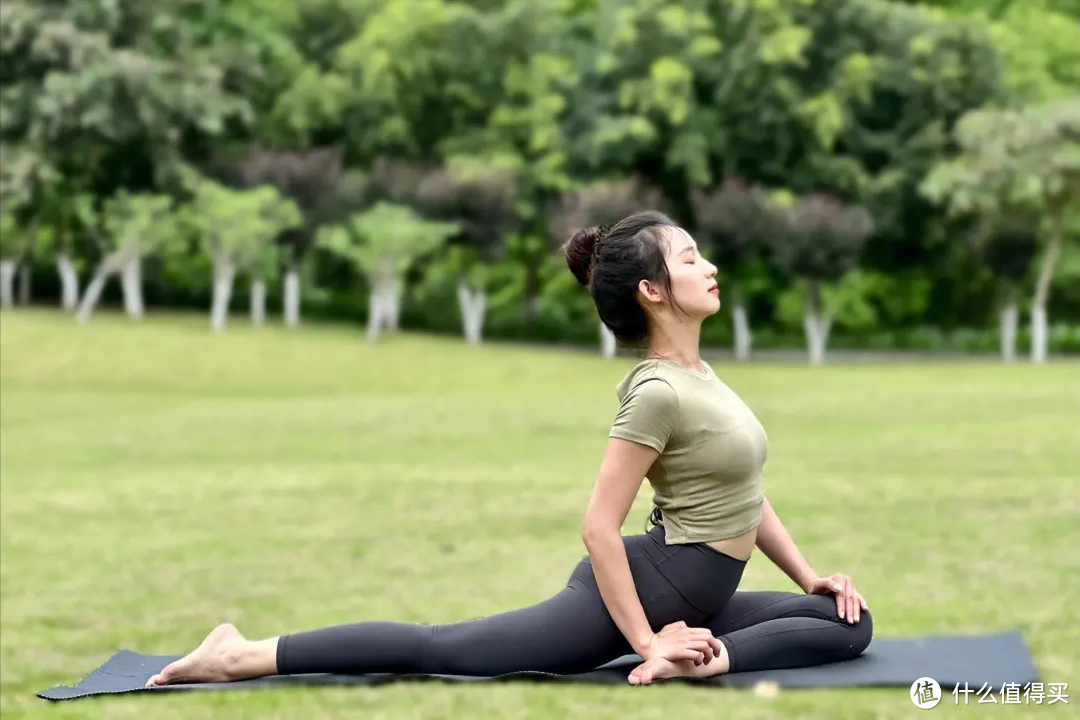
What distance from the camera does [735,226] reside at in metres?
37.4

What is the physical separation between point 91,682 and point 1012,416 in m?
16.1

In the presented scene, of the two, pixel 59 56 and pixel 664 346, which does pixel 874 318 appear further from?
pixel 664 346

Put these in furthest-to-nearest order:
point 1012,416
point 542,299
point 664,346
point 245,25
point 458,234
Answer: point 542,299, point 245,25, point 458,234, point 1012,416, point 664,346

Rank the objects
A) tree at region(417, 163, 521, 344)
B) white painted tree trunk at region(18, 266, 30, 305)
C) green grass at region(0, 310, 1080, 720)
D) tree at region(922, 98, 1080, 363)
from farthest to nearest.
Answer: white painted tree trunk at region(18, 266, 30, 305)
tree at region(417, 163, 521, 344)
tree at region(922, 98, 1080, 363)
green grass at region(0, 310, 1080, 720)

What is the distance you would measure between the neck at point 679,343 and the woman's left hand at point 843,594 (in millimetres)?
961

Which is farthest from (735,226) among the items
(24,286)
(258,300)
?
(24,286)

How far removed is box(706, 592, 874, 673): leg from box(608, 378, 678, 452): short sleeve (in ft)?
2.57

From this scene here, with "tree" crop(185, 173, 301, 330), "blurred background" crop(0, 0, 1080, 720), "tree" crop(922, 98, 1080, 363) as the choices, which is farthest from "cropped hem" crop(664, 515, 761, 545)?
"tree" crop(185, 173, 301, 330)

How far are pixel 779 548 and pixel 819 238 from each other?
1282 inches

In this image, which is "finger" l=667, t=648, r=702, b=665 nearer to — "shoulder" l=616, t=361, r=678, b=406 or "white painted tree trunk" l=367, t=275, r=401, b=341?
"shoulder" l=616, t=361, r=678, b=406

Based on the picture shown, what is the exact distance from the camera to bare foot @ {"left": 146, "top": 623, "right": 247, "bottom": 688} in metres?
4.71

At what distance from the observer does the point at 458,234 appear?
38.8m

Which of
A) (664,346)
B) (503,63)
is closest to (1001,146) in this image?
(503,63)

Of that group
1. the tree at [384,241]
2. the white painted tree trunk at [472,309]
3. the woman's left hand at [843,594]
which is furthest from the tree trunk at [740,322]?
the woman's left hand at [843,594]
